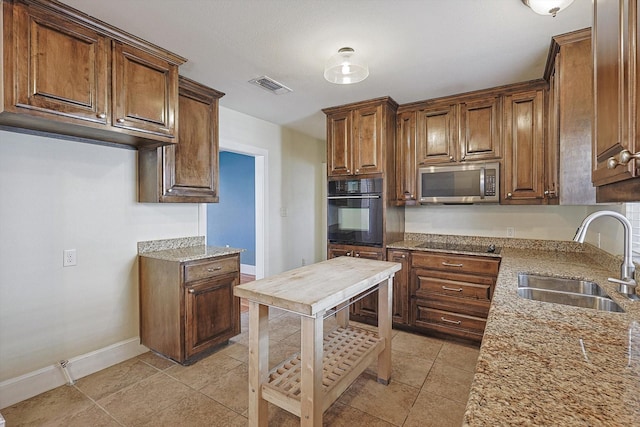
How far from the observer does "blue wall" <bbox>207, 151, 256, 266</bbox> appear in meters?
5.70

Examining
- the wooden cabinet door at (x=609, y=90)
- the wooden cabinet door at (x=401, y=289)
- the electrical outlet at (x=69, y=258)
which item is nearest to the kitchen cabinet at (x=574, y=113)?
the wooden cabinet door at (x=609, y=90)

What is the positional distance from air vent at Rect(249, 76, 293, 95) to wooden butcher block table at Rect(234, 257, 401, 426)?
5.72 ft

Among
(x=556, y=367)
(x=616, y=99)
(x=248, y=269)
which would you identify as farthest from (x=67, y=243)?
(x=248, y=269)

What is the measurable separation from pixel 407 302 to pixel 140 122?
2.89 meters

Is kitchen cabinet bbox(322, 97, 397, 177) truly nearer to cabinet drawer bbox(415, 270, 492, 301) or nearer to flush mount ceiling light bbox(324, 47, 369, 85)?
flush mount ceiling light bbox(324, 47, 369, 85)

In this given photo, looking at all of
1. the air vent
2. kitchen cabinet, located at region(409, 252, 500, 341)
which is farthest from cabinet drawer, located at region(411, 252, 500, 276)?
the air vent

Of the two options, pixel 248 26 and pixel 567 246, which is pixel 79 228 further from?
pixel 567 246

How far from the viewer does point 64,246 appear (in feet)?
7.61

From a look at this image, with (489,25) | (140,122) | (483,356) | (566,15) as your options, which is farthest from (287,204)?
(483,356)

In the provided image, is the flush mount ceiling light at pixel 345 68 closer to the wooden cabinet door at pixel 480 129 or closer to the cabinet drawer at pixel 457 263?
the wooden cabinet door at pixel 480 129

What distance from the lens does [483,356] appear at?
849 millimetres

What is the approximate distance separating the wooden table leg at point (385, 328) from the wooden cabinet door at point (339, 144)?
1.59 metres

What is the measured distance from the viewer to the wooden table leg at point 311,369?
1541 mm

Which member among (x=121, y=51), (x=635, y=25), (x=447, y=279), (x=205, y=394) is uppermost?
(x=121, y=51)
